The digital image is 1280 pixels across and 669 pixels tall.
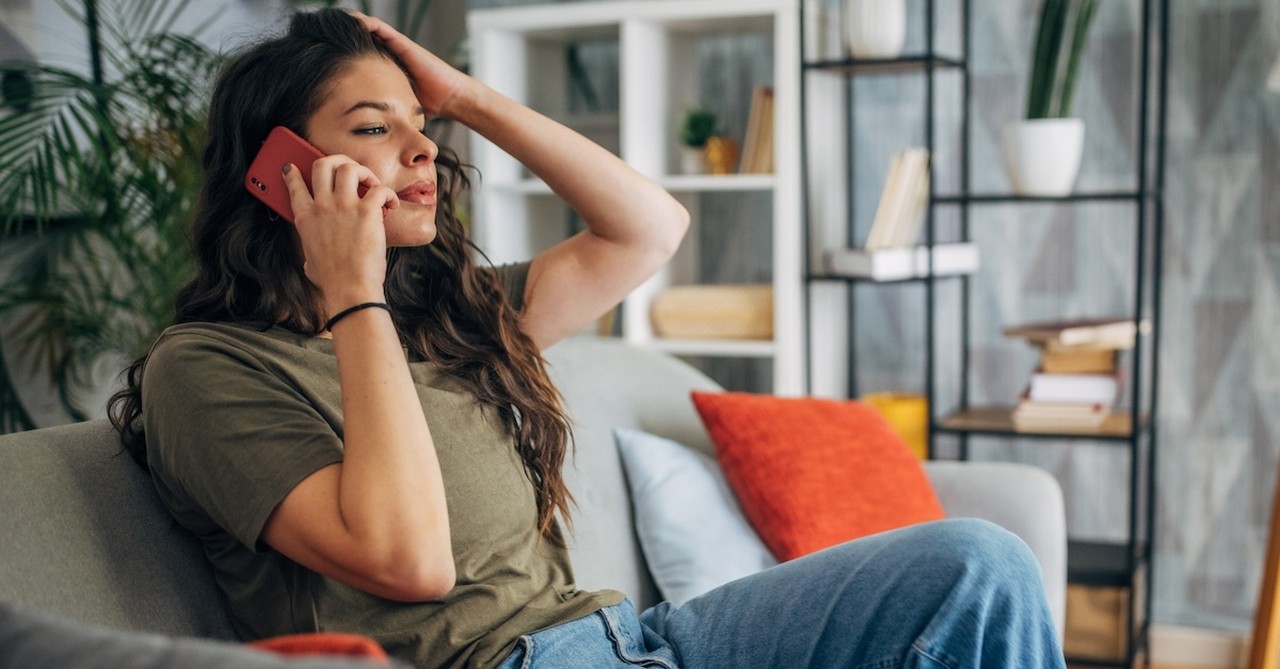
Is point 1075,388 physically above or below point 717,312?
below

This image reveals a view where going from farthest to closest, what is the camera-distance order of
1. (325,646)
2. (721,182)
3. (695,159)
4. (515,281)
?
(695,159) → (721,182) → (515,281) → (325,646)

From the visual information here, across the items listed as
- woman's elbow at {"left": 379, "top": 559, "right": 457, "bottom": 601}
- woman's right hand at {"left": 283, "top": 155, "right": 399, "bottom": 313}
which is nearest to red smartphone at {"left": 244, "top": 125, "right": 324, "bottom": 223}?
woman's right hand at {"left": 283, "top": 155, "right": 399, "bottom": 313}

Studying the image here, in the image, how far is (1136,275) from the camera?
2545mm

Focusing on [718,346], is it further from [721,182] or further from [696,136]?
[696,136]

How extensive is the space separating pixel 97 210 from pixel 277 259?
1122 mm

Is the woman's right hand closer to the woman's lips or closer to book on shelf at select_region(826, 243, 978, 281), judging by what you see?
the woman's lips

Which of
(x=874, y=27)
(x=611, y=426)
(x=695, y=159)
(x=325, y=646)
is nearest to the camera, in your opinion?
(x=325, y=646)

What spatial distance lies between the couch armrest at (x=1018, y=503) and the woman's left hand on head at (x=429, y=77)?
3.41ft

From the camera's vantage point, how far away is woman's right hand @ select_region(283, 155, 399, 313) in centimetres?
114

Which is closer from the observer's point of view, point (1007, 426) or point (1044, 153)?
point (1044, 153)

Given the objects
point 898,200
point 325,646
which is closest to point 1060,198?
point 898,200

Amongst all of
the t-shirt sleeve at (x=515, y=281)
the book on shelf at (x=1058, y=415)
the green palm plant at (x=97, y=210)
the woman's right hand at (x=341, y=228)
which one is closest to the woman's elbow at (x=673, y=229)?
the t-shirt sleeve at (x=515, y=281)

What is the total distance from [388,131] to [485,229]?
1640mm

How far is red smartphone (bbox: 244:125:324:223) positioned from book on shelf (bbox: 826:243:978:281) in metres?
1.60
